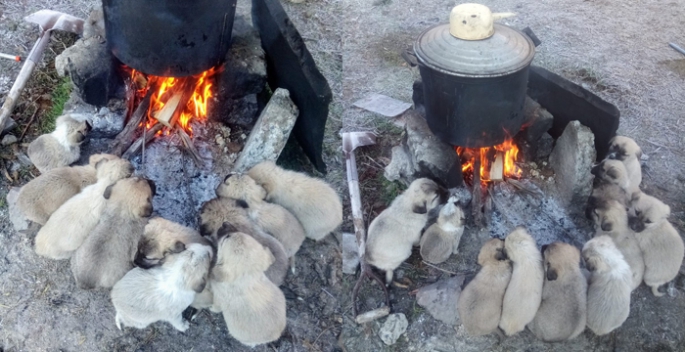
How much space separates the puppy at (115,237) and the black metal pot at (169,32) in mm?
820

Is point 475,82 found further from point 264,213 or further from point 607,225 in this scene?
point 264,213

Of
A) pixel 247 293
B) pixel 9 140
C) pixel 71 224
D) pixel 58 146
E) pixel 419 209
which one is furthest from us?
pixel 9 140

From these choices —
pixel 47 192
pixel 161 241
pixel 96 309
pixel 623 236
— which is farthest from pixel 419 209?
pixel 47 192

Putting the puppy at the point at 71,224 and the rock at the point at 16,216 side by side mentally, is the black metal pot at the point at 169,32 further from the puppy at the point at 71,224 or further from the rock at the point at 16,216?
the rock at the point at 16,216

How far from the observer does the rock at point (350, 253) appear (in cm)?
469

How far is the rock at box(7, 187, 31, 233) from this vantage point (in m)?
4.77

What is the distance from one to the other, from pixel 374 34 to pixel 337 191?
2.55 metres

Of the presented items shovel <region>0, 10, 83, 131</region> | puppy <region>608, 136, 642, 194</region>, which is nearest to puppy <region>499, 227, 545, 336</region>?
puppy <region>608, 136, 642, 194</region>

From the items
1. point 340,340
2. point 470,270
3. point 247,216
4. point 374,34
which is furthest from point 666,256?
point 374,34

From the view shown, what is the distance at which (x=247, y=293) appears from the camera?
13.0 ft

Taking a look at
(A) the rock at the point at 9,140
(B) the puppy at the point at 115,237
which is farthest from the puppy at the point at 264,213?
(A) the rock at the point at 9,140

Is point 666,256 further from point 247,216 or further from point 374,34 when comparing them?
point 374,34

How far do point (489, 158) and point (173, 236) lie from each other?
2.40 m

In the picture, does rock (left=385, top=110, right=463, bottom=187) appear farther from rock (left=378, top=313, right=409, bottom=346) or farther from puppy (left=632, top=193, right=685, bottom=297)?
Answer: puppy (left=632, top=193, right=685, bottom=297)
